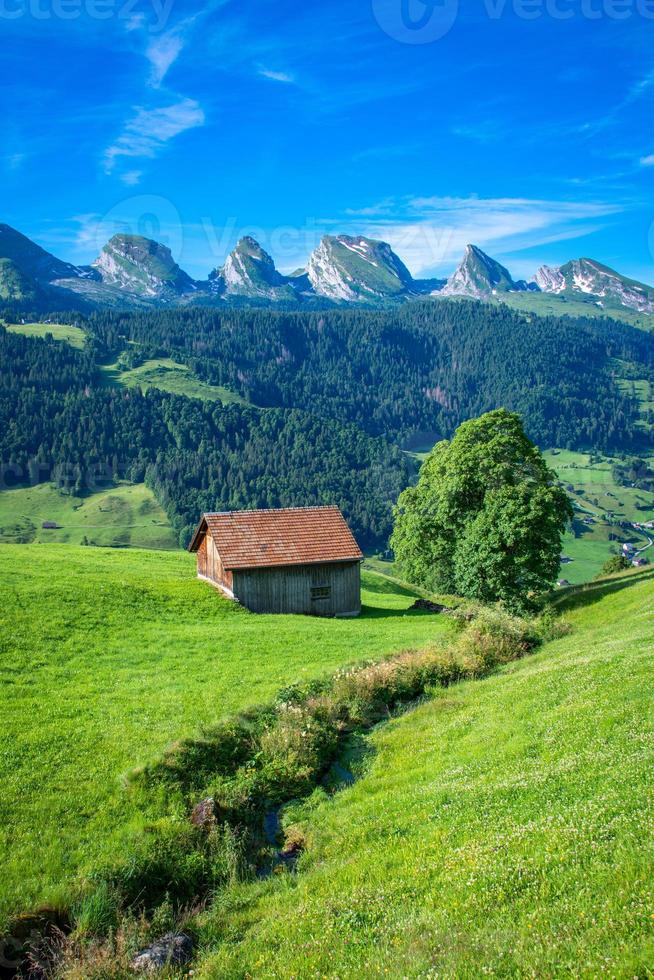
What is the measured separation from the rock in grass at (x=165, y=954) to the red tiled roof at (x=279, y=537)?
105 feet

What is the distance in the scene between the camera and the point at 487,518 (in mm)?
44750

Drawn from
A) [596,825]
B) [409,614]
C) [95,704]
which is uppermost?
[596,825]

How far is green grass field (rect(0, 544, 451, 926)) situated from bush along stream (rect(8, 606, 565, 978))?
0.84 meters

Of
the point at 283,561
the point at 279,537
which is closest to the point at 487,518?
the point at 283,561

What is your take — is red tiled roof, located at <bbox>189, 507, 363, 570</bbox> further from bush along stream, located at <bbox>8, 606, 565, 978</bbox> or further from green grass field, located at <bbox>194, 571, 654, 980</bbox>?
green grass field, located at <bbox>194, 571, 654, 980</bbox>

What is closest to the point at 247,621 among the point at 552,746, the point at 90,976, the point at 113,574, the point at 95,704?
the point at 113,574

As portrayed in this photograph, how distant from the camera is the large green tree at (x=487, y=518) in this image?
4338cm

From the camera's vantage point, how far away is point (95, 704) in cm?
2331

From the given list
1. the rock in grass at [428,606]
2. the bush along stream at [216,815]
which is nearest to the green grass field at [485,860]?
the bush along stream at [216,815]

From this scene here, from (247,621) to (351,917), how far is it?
1171 inches

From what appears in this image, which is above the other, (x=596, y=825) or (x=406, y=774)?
(x=596, y=825)

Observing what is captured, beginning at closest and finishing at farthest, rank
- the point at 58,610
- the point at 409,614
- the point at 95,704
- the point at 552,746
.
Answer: the point at 552,746, the point at 95,704, the point at 58,610, the point at 409,614

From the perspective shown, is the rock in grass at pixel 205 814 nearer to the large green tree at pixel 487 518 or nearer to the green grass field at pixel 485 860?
the green grass field at pixel 485 860

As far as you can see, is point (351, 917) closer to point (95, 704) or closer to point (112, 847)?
point (112, 847)
